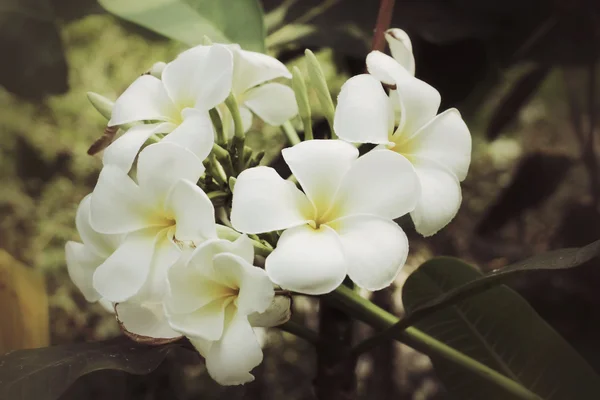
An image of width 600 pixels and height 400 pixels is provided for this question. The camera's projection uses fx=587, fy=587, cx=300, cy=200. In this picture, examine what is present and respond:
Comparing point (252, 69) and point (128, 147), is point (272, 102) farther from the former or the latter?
point (128, 147)

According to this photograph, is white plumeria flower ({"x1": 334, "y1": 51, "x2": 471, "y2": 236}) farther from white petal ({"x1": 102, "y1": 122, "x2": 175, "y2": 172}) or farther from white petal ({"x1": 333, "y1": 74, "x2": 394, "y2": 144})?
white petal ({"x1": 102, "y1": 122, "x2": 175, "y2": 172})

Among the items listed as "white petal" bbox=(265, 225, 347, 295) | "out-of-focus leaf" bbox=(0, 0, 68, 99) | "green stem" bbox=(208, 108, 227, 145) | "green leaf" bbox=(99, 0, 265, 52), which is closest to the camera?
"white petal" bbox=(265, 225, 347, 295)

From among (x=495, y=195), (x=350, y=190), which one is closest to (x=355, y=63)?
(x=495, y=195)

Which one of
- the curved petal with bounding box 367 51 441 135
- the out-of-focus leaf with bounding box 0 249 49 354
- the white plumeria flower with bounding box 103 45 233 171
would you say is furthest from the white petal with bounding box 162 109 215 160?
the out-of-focus leaf with bounding box 0 249 49 354

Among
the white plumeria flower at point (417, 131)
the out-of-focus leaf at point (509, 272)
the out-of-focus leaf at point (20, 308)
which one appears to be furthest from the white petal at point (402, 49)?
the out-of-focus leaf at point (20, 308)

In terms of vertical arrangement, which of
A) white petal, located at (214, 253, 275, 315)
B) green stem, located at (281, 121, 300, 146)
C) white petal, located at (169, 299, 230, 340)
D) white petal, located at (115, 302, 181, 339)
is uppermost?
white petal, located at (214, 253, 275, 315)

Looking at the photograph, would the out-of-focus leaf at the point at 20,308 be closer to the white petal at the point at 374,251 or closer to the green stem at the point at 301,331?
the green stem at the point at 301,331

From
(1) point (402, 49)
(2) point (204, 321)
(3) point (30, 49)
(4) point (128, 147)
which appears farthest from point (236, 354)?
(3) point (30, 49)
